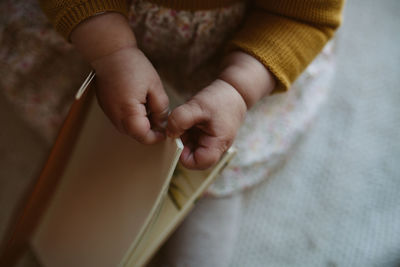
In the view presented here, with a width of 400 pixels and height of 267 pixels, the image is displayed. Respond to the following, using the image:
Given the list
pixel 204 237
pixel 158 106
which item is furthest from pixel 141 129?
pixel 204 237

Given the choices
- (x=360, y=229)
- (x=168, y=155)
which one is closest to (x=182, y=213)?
(x=168, y=155)

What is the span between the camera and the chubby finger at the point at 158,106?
1.48 ft

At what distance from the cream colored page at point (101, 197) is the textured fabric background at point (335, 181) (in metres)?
0.14

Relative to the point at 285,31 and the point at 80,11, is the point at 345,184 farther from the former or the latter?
the point at 80,11

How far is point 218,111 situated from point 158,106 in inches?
3.2

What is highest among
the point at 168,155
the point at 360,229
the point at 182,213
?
the point at 168,155

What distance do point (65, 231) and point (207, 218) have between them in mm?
261

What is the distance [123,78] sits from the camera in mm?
448

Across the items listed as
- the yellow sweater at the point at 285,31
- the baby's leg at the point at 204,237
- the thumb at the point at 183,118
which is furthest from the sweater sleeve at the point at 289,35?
the baby's leg at the point at 204,237

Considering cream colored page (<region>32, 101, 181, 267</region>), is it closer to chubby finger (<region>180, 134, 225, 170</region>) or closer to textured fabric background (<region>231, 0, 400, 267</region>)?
chubby finger (<region>180, 134, 225, 170</region>)

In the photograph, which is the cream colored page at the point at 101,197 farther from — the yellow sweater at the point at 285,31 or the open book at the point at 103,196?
the yellow sweater at the point at 285,31

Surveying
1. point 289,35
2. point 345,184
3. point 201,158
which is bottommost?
point 345,184

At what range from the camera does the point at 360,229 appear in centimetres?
72

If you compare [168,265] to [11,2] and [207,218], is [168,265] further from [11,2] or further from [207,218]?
[11,2]
